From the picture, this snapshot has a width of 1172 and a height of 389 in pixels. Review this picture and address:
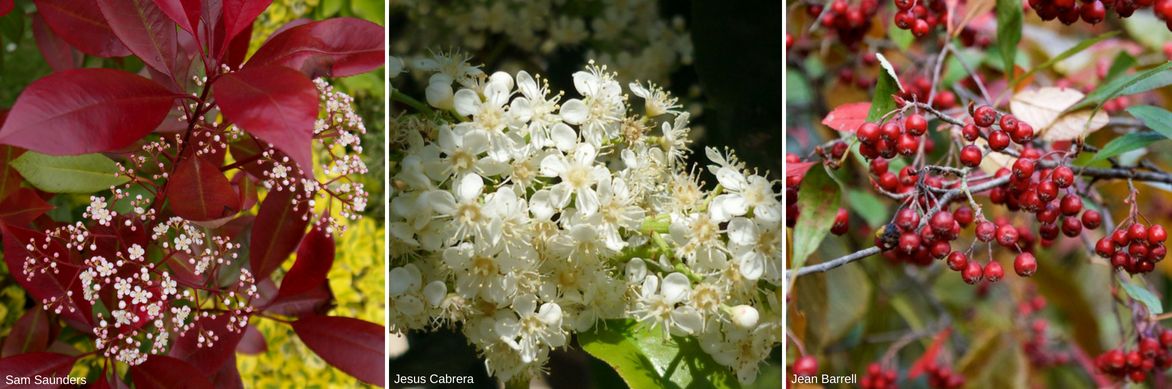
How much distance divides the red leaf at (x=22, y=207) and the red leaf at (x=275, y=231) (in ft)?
0.56

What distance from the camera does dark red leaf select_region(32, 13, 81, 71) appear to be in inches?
39.1

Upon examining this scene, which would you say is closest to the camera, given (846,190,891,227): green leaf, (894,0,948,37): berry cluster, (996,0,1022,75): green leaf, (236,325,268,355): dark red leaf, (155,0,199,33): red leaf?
(155,0,199,33): red leaf

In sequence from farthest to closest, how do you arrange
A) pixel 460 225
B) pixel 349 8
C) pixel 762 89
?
pixel 349 8, pixel 762 89, pixel 460 225

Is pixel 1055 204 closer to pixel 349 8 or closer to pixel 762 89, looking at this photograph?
pixel 762 89

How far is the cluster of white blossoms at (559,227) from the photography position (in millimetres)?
657

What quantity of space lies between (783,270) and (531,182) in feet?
0.64

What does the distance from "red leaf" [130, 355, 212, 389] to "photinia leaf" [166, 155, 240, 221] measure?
125 mm

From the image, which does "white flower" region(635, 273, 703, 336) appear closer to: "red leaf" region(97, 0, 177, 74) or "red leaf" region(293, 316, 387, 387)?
"red leaf" region(293, 316, 387, 387)

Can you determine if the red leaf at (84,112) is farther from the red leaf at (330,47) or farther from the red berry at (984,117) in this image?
the red berry at (984,117)

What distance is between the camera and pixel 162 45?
728 millimetres

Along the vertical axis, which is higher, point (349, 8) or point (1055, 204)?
point (349, 8)

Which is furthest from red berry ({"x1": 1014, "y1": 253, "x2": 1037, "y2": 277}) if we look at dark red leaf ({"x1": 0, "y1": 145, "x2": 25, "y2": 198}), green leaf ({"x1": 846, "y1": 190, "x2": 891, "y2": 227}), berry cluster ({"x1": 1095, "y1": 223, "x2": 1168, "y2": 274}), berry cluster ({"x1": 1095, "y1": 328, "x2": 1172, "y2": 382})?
dark red leaf ({"x1": 0, "y1": 145, "x2": 25, "y2": 198})

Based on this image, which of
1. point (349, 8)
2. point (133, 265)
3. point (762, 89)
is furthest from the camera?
point (349, 8)

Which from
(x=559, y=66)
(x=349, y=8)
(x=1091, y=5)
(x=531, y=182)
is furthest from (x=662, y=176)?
(x=349, y=8)
